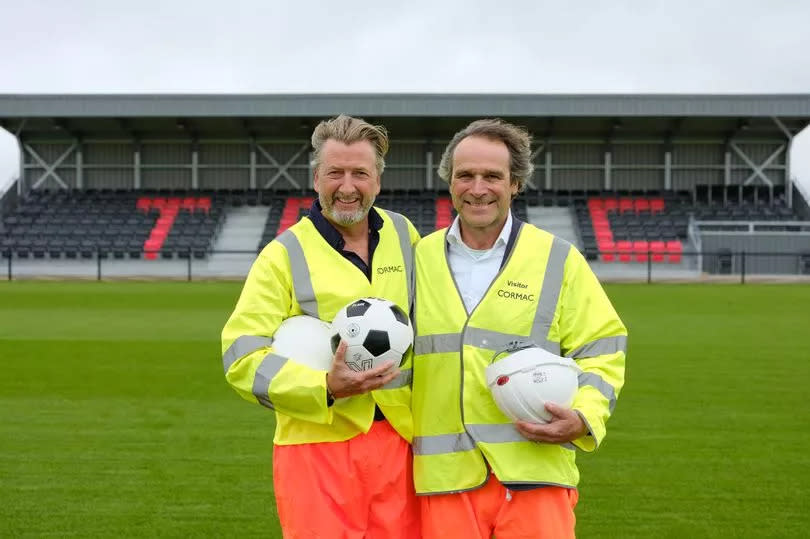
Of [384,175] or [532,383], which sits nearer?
[532,383]

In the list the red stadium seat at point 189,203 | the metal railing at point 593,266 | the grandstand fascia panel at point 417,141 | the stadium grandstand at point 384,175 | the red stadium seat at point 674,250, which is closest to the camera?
the metal railing at point 593,266

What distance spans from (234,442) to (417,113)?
103ft

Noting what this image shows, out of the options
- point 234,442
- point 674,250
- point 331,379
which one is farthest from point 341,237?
point 674,250

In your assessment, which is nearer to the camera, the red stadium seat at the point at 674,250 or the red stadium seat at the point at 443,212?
the red stadium seat at the point at 674,250

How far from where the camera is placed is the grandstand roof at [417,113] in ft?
120

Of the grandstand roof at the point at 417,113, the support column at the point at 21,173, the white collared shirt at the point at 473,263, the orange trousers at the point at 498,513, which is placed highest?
the grandstand roof at the point at 417,113

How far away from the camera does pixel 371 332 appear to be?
254 centimetres

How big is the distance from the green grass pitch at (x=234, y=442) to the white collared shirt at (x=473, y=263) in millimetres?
2167

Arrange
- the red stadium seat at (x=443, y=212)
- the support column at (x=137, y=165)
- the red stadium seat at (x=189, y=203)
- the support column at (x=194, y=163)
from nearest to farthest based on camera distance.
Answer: the red stadium seat at (x=443, y=212), the red stadium seat at (x=189, y=203), the support column at (x=194, y=163), the support column at (x=137, y=165)

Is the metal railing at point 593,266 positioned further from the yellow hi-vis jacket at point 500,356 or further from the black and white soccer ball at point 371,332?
the black and white soccer ball at point 371,332

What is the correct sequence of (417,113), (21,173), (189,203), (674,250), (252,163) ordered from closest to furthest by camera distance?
(674,250) → (417,113) → (189,203) → (252,163) → (21,173)

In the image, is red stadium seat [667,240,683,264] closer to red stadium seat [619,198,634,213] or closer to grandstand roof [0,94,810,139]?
red stadium seat [619,198,634,213]

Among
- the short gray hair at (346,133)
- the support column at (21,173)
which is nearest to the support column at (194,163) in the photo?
the support column at (21,173)

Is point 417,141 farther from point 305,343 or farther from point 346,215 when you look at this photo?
point 305,343
